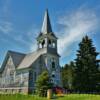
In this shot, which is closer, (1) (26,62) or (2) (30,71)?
(2) (30,71)

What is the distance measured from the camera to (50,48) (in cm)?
4306

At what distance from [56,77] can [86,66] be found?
7.68 m

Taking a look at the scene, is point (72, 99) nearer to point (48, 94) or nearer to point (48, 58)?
point (48, 94)

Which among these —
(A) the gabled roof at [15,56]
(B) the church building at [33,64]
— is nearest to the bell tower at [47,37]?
(B) the church building at [33,64]

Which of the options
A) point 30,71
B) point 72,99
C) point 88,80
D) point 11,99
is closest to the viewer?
point 72,99

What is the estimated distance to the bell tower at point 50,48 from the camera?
41969mm

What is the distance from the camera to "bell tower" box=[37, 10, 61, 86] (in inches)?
1652

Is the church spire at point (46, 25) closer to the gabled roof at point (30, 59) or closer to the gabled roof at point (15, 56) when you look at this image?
the gabled roof at point (30, 59)

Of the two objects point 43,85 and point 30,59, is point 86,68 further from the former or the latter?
point 30,59

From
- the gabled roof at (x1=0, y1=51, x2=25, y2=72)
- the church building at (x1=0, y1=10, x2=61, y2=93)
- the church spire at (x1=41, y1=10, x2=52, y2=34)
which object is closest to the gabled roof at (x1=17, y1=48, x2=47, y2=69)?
the church building at (x1=0, y1=10, x2=61, y2=93)

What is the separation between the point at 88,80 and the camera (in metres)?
36.5

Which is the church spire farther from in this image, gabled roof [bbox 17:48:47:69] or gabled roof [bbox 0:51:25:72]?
gabled roof [bbox 0:51:25:72]

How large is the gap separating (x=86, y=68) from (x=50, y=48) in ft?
29.8

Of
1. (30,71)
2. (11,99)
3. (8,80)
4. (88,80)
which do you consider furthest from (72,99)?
(8,80)
